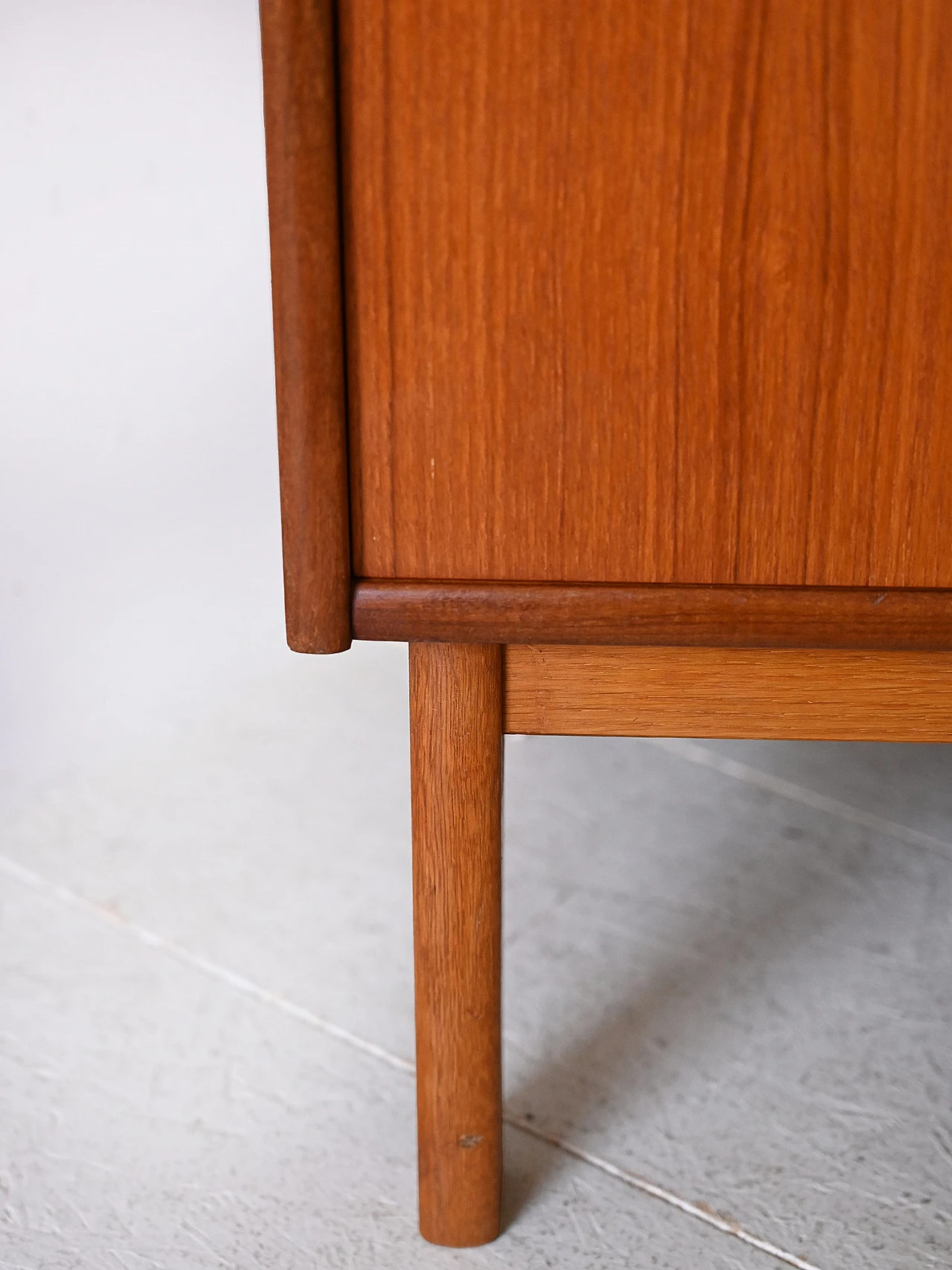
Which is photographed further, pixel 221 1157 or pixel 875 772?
pixel 875 772

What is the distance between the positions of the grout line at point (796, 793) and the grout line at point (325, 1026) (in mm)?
420

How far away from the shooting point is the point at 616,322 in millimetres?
475

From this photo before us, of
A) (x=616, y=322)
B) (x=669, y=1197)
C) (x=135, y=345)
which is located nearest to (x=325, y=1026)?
(x=669, y=1197)

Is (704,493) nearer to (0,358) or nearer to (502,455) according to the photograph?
(502,455)

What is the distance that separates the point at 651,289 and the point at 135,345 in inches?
51.1

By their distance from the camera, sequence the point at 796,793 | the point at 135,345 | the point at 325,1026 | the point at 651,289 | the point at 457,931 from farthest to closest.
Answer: the point at 135,345
the point at 796,793
the point at 325,1026
the point at 457,931
the point at 651,289

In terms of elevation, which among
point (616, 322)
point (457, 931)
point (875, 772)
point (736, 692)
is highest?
point (616, 322)

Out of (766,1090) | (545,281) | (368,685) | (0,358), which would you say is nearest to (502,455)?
(545,281)

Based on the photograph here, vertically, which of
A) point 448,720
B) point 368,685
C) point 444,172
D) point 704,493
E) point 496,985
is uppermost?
point 444,172

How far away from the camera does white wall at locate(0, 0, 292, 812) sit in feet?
4.68

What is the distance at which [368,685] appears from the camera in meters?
1.30

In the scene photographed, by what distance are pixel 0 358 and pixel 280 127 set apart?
4.05 ft

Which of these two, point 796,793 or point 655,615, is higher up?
point 655,615

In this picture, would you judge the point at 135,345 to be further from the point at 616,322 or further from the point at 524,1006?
the point at 616,322
